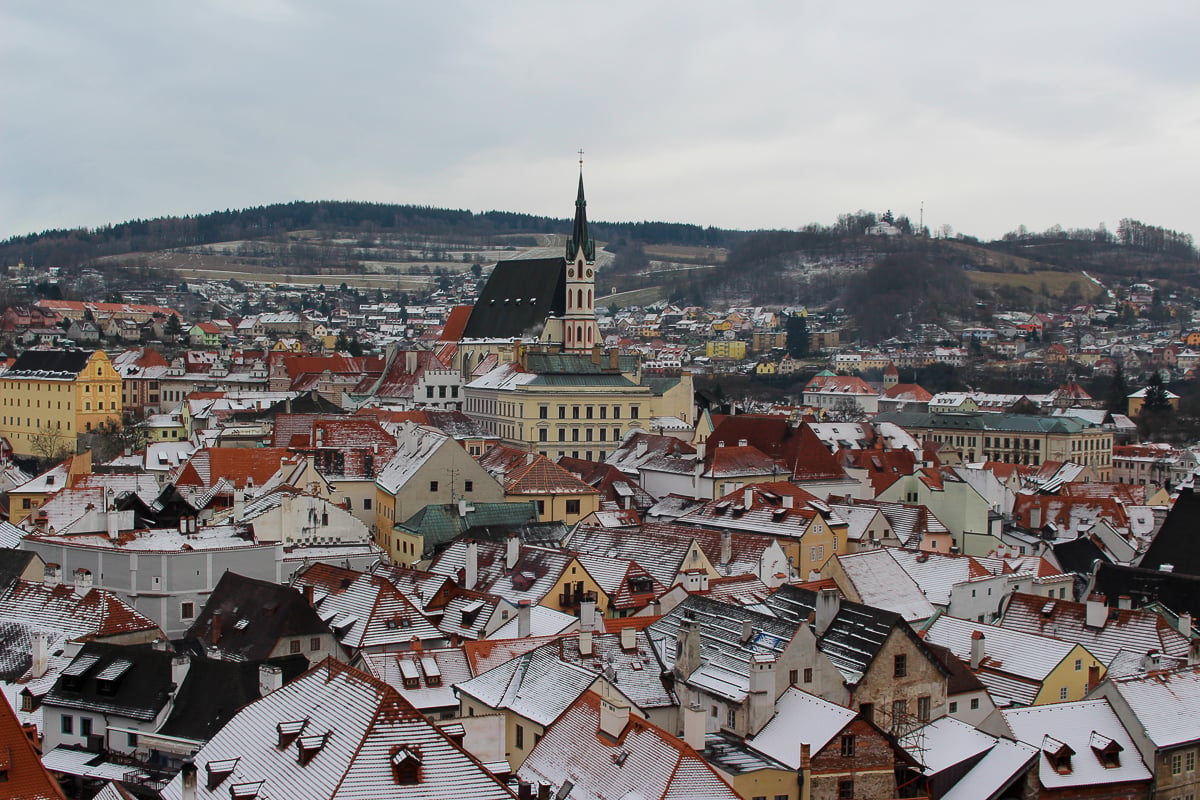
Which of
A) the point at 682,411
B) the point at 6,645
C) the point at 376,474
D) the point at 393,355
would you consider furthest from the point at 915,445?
the point at 6,645

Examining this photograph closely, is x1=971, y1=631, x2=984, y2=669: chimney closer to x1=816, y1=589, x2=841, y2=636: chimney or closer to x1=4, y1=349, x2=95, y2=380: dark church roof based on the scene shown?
x1=816, y1=589, x2=841, y2=636: chimney

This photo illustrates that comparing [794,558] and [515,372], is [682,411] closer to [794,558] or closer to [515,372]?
[515,372]

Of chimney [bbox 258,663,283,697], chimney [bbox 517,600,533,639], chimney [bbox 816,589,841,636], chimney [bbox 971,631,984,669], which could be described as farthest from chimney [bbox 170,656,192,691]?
chimney [bbox 971,631,984,669]

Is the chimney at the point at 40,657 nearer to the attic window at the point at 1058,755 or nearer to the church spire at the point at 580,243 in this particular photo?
the attic window at the point at 1058,755

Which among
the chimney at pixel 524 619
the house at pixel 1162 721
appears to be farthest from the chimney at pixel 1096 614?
the chimney at pixel 524 619

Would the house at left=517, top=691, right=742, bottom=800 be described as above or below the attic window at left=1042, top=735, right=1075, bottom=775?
above

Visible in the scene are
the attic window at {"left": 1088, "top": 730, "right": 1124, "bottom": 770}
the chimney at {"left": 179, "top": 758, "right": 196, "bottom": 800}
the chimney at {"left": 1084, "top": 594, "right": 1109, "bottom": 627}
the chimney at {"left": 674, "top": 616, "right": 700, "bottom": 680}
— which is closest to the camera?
the chimney at {"left": 179, "top": 758, "right": 196, "bottom": 800}
